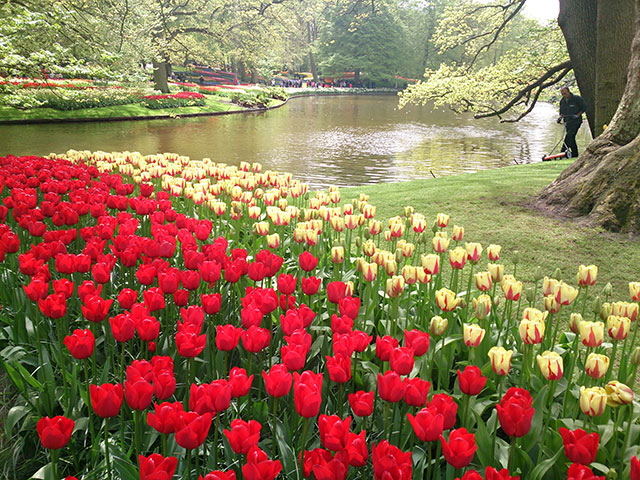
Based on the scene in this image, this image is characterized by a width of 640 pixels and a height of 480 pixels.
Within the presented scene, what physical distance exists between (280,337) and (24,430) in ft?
3.98

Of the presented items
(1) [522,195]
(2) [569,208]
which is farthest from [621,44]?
(2) [569,208]

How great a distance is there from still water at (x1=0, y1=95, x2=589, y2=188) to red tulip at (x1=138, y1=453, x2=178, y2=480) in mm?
10632

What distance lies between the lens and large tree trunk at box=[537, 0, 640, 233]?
5516 millimetres

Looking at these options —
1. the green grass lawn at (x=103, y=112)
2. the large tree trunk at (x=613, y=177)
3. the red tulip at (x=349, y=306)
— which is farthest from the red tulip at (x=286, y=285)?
the green grass lawn at (x=103, y=112)

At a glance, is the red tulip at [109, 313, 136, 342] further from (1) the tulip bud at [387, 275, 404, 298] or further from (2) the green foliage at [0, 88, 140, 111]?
(2) the green foliage at [0, 88, 140, 111]

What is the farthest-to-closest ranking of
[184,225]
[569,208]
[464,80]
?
1. [464,80]
2. [569,208]
3. [184,225]

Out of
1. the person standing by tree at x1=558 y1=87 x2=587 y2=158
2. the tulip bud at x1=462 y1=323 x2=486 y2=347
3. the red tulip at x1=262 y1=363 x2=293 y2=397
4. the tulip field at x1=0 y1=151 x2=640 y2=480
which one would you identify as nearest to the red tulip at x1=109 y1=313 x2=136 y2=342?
the tulip field at x1=0 y1=151 x2=640 y2=480

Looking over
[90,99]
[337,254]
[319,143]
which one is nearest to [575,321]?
[337,254]

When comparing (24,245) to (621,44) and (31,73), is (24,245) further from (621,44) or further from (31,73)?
(621,44)

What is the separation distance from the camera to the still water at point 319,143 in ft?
47.5

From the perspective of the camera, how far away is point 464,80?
1345 centimetres

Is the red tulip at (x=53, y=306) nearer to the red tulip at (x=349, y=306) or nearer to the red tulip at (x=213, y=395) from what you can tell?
the red tulip at (x=213, y=395)

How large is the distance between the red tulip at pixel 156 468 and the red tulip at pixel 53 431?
0.28 meters

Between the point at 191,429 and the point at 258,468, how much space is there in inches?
8.8
